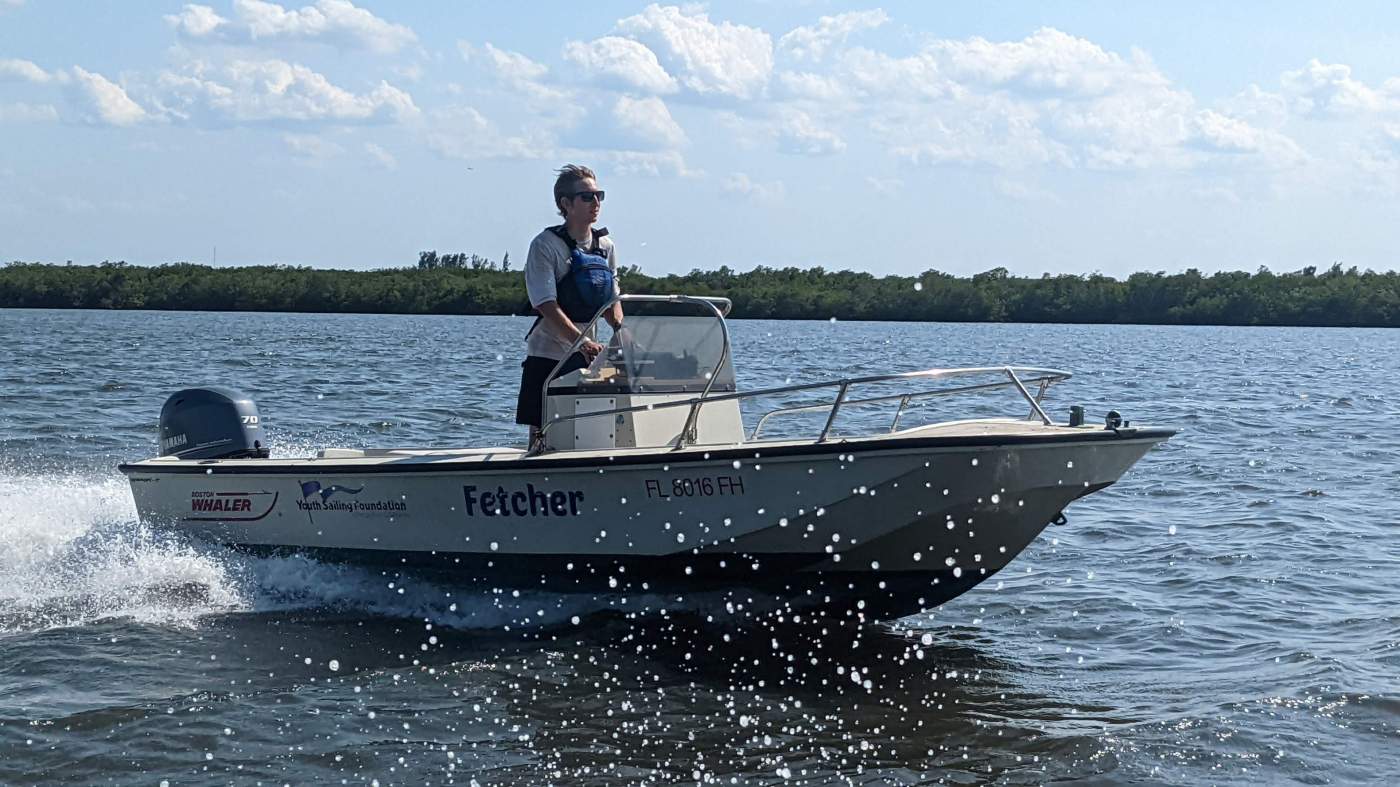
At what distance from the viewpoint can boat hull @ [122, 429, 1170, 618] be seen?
739cm

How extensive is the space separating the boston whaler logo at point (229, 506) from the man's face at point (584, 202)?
266 centimetres

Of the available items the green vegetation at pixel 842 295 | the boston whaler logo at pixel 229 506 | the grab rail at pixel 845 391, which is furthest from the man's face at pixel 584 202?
the green vegetation at pixel 842 295

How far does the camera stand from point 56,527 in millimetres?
10359

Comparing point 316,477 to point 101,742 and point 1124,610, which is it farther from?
point 1124,610

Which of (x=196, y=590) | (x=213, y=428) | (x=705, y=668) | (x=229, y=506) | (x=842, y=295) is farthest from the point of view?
(x=842, y=295)

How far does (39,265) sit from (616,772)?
9198cm

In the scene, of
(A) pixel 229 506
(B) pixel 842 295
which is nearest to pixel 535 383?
(A) pixel 229 506

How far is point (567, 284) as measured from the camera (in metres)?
8.46

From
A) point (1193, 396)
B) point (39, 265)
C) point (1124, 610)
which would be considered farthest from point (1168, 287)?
point (1124, 610)

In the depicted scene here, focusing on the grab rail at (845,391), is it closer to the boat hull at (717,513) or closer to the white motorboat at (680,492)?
the white motorboat at (680,492)

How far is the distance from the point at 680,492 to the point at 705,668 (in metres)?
0.96

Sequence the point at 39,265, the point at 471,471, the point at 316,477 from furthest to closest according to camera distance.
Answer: the point at 39,265 < the point at 316,477 < the point at 471,471

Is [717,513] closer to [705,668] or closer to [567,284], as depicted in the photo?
[705,668]

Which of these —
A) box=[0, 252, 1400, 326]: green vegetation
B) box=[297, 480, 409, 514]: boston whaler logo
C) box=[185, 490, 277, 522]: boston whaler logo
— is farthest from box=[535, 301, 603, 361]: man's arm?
box=[0, 252, 1400, 326]: green vegetation
